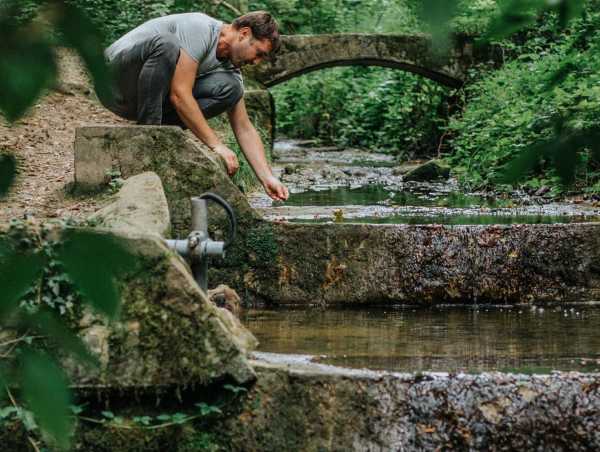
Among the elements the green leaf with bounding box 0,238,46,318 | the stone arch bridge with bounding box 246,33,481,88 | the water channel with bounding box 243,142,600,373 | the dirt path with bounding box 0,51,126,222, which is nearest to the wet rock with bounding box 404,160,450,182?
the water channel with bounding box 243,142,600,373

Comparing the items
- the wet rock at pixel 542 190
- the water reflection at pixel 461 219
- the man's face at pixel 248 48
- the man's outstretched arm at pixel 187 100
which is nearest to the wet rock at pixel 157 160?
the man's outstretched arm at pixel 187 100

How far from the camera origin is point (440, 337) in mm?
4266

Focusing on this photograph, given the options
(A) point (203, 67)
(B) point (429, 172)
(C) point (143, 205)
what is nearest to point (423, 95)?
(B) point (429, 172)

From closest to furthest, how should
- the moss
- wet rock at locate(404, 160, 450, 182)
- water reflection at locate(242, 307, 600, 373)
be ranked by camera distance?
water reflection at locate(242, 307, 600, 373) → the moss → wet rock at locate(404, 160, 450, 182)

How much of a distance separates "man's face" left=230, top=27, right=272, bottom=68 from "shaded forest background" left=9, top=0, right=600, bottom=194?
33 centimetres

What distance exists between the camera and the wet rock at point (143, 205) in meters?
3.61

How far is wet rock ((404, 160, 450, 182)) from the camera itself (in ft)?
32.8

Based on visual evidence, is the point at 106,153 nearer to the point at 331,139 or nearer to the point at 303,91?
the point at 331,139

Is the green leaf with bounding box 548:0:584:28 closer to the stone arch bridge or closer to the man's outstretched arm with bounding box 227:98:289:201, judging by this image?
the man's outstretched arm with bounding box 227:98:289:201

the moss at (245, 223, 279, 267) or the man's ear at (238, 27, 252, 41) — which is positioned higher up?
the man's ear at (238, 27, 252, 41)

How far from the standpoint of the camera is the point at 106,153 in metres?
4.86

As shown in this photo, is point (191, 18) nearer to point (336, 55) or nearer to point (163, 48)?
point (163, 48)

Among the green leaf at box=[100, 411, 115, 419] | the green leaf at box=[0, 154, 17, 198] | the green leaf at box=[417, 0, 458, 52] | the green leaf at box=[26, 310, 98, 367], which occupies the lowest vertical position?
the green leaf at box=[100, 411, 115, 419]

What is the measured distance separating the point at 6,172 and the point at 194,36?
13.1ft
